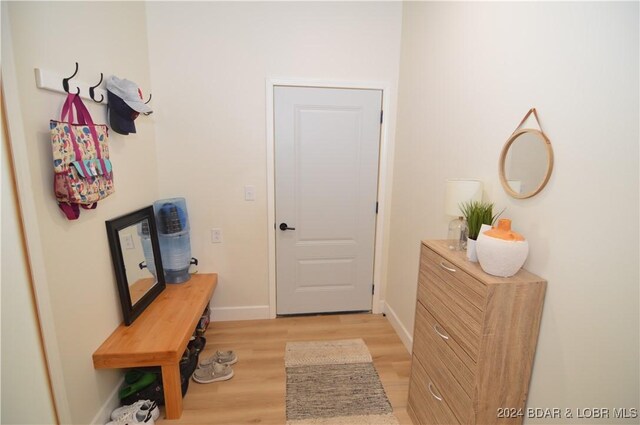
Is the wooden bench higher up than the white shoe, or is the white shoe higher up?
the wooden bench

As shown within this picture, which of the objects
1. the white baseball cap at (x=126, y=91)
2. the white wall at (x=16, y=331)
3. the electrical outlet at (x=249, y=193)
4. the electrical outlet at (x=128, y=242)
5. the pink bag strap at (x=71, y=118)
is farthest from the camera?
the electrical outlet at (x=249, y=193)

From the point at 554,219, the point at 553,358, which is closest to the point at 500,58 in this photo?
the point at 554,219

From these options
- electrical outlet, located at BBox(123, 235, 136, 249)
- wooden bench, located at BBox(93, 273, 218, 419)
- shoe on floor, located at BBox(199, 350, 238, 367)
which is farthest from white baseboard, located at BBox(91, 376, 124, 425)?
electrical outlet, located at BBox(123, 235, 136, 249)

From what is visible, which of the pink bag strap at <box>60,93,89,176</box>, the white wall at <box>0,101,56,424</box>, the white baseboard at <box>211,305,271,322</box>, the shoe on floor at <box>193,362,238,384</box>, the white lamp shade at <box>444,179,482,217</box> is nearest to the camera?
the white wall at <box>0,101,56,424</box>

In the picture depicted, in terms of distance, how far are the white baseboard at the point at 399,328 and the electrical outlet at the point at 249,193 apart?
1634mm

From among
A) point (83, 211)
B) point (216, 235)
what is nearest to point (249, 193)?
point (216, 235)

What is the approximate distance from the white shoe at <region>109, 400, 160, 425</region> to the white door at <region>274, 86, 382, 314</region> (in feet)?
4.11

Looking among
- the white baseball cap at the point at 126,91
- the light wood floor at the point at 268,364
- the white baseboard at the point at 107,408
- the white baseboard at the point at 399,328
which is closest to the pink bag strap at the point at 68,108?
the white baseball cap at the point at 126,91

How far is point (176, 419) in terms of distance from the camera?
174cm

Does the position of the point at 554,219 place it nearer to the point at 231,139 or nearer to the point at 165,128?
the point at 231,139

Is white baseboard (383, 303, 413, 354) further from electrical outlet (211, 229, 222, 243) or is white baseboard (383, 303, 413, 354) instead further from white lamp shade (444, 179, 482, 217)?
electrical outlet (211, 229, 222, 243)

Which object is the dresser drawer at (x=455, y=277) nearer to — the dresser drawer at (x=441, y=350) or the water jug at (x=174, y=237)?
the dresser drawer at (x=441, y=350)

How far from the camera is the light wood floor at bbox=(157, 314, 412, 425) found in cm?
178

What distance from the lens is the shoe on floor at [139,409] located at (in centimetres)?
166
